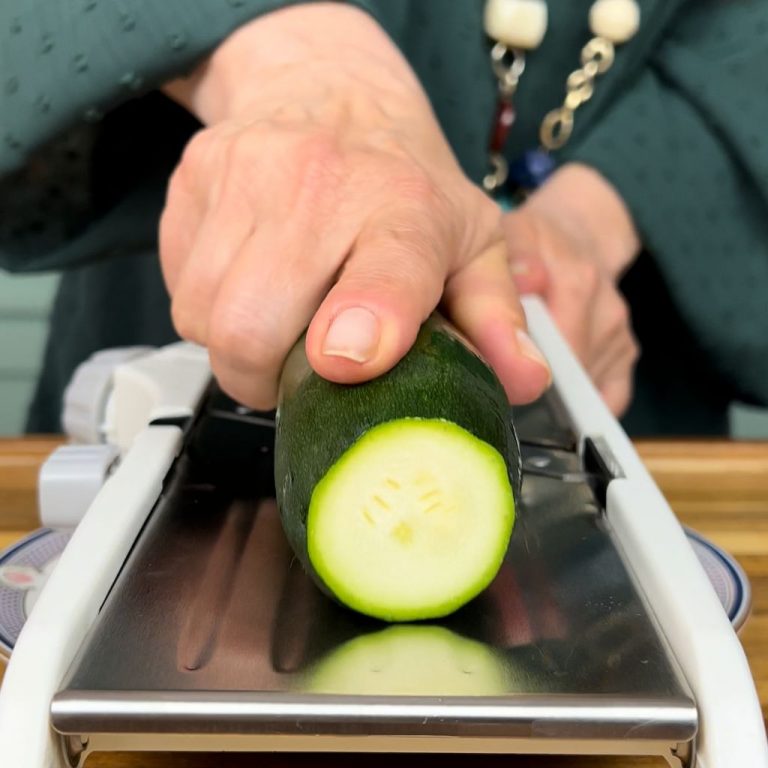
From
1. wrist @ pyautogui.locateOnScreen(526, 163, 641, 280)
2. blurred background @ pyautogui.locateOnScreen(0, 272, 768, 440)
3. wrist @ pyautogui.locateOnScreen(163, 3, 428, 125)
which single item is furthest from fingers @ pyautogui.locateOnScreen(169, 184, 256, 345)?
blurred background @ pyautogui.locateOnScreen(0, 272, 768, 440)

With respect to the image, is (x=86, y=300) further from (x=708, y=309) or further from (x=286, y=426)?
(x=286, y=426)

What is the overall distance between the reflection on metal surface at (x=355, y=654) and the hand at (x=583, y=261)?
1.35 feet

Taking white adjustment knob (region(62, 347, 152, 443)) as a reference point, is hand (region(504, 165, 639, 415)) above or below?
below

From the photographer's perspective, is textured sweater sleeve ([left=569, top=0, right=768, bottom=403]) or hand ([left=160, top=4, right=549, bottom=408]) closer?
hand ([left=160, top=4, right=549, bottom=408])

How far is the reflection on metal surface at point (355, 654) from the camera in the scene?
0.35 metres

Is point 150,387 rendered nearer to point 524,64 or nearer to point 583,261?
point 583,261

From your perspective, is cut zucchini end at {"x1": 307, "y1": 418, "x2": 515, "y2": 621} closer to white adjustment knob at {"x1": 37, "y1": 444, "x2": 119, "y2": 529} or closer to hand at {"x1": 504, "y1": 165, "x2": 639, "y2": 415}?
white adjustment knob at {"x1": 37, "y1": 444, "x2": 119, "y2": 529}

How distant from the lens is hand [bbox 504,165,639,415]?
890mm

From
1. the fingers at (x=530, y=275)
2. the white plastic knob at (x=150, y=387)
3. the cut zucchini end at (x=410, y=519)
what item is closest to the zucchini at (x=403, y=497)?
the cut zucchini end at (x=410, y=519)

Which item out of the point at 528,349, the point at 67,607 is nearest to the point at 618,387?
the point at 528,349

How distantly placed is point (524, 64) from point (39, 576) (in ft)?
2.23

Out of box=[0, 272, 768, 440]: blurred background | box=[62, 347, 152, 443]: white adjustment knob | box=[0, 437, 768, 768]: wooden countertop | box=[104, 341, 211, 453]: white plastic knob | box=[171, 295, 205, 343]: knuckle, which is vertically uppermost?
box=[171, 295, 205, 343]: knuckle

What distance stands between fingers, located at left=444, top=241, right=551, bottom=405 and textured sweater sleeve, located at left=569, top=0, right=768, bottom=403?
1.56 ft

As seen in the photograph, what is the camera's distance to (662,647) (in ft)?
1.28
